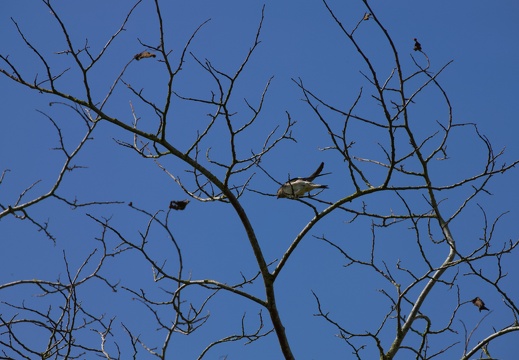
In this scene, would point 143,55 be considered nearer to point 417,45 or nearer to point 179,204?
point 179,204

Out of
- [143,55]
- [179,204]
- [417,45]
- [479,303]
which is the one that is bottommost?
[479,303]

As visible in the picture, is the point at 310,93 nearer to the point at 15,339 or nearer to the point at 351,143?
the point at 351,143

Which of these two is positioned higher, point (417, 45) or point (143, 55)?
point (143, 55)

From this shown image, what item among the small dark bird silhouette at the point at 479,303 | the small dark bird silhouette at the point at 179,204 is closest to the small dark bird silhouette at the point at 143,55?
the small dark bird silhouette at the point at 179,204

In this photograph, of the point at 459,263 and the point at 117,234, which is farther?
the point at 459,263

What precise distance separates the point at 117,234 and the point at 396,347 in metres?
1.79

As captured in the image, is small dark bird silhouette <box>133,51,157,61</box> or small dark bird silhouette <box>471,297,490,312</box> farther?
small dark bird silhouette <box>471,297,490,312</box>

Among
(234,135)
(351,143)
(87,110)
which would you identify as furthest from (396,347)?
(87,110)

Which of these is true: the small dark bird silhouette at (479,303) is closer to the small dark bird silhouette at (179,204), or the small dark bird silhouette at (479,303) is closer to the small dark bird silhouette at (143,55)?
the small dark bird silhouette at (179,204)

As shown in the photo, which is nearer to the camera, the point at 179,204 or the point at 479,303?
the point at 179,204

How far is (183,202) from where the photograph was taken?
3918 mm

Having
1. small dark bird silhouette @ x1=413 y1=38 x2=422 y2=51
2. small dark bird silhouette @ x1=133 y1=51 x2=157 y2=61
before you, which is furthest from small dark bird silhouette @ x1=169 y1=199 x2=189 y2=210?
small dark bird silhouette @ x1=413 y1=38 x2=422 y2=51

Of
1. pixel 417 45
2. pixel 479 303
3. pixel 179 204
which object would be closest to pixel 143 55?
pixel 179 204

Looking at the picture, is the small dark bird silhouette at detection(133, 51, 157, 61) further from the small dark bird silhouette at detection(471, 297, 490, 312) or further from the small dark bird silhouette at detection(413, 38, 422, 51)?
the small dark bird silhouette at detection(471, 297, 490, 312)
